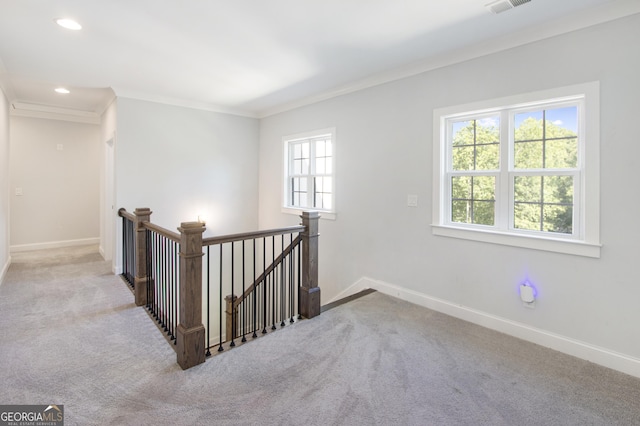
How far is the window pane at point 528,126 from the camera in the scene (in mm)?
2756

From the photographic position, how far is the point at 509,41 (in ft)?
9.07

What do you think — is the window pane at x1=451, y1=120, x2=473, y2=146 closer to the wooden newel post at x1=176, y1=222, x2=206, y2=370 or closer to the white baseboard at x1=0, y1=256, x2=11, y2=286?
the wooden newel post at x1=176, y1=222, x2=206, y2=370

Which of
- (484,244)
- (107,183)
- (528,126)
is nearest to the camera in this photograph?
(528,126)

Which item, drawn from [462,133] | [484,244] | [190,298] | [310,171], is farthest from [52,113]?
[484,244]

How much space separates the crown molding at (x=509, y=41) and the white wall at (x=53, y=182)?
531 centimetres

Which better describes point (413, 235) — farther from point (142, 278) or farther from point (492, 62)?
point (142, 278)

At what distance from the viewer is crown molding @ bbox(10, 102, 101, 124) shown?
5539mm

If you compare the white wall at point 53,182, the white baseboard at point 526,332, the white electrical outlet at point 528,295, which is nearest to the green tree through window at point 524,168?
the white electrical outlet at point 528,295

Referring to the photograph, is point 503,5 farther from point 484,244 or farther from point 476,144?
point 484,244

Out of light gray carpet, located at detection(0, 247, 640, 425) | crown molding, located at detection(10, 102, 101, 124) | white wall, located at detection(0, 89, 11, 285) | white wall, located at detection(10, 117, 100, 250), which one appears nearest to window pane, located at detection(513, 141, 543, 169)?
light gray carpet, located at detection(0, 247, 640, 425)

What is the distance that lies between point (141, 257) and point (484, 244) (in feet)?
11.4

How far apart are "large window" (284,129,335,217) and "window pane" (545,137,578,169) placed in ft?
8.01

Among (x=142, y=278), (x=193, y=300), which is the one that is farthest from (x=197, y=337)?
(x=142, y=278)

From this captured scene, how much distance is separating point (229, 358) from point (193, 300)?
19.8 inches
